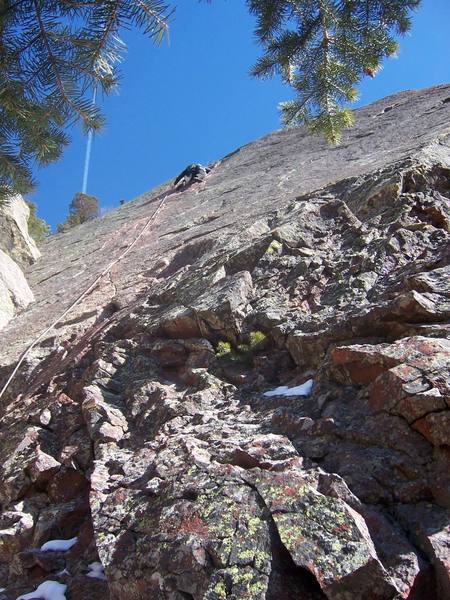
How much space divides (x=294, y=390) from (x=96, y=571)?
2263 millimetres

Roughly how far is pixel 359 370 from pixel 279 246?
3.39 meters

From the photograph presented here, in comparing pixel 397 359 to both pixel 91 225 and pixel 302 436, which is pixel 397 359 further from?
pixel 91 225

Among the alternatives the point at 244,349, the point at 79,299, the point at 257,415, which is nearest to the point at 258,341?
the point at 244,349

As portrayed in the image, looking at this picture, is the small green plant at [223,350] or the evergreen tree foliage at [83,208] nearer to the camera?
the small green plant at [223,350]

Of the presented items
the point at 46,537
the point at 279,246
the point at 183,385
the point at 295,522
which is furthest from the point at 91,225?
the point at 295,522

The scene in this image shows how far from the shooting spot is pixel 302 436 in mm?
4047

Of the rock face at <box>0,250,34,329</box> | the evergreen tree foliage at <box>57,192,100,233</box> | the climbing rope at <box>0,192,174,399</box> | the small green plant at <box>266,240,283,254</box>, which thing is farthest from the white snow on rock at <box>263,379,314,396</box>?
the evergreen tree foliage at <box>57,192,100,233</box>

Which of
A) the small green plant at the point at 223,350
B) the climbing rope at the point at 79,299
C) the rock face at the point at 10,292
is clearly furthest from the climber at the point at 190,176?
the small green plant at the point at 223,350

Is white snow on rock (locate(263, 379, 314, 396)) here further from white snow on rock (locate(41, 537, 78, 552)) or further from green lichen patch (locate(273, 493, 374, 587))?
white snow on rock (locate(41, 537, 78, 552))

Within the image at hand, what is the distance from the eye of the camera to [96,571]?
3559mm

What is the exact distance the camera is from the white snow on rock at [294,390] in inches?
183

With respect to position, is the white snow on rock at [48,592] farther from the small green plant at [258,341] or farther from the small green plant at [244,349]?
the small green plant at [258,341]

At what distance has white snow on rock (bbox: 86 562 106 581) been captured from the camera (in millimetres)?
3513

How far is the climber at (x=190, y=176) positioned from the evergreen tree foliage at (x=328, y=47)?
14401mm
